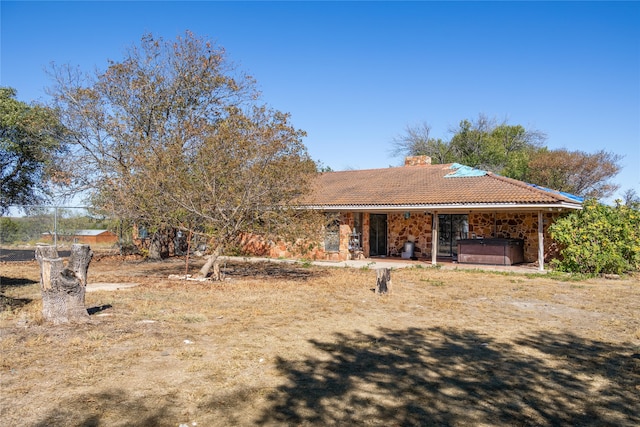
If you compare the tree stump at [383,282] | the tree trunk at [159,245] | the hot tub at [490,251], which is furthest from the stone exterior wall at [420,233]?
the tree stump at [383,282]

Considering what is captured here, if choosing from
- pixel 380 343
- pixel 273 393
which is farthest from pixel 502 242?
pixel 273 393

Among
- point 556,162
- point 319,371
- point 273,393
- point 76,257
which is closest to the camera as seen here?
point 273,393

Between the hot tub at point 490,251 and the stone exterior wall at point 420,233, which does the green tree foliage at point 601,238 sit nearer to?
the hot tub at point 490,251

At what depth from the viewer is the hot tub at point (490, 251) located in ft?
55.6

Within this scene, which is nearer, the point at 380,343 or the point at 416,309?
the point at 380,343

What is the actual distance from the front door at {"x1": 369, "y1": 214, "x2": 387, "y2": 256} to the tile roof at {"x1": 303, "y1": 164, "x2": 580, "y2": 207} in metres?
1.39

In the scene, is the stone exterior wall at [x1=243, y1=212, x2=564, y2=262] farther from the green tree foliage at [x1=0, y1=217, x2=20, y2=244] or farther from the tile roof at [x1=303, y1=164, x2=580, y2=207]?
the green tree foliage at [x1=0, y1=217, x2=20, y2=244]

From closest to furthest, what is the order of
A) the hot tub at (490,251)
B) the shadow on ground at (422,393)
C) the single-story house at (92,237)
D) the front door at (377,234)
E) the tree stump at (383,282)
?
the shadow on ground at (422,393) → the tree stump at (383,282) → the hot tub at (490,251) → the single-story house at (92,237) → the front door at (377,234)

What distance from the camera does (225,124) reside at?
11242 millimetres

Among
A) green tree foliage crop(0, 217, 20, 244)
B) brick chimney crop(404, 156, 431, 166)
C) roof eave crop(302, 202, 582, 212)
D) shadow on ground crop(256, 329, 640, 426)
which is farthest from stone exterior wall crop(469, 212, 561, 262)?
green tree foliage crop(0, 217, 20, 244)

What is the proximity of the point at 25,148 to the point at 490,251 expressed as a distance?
18395 millimetres

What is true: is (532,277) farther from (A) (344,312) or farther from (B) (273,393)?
(B) (273,393)

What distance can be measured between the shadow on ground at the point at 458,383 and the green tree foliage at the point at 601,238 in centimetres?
922

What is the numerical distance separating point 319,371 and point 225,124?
749 centimetres
